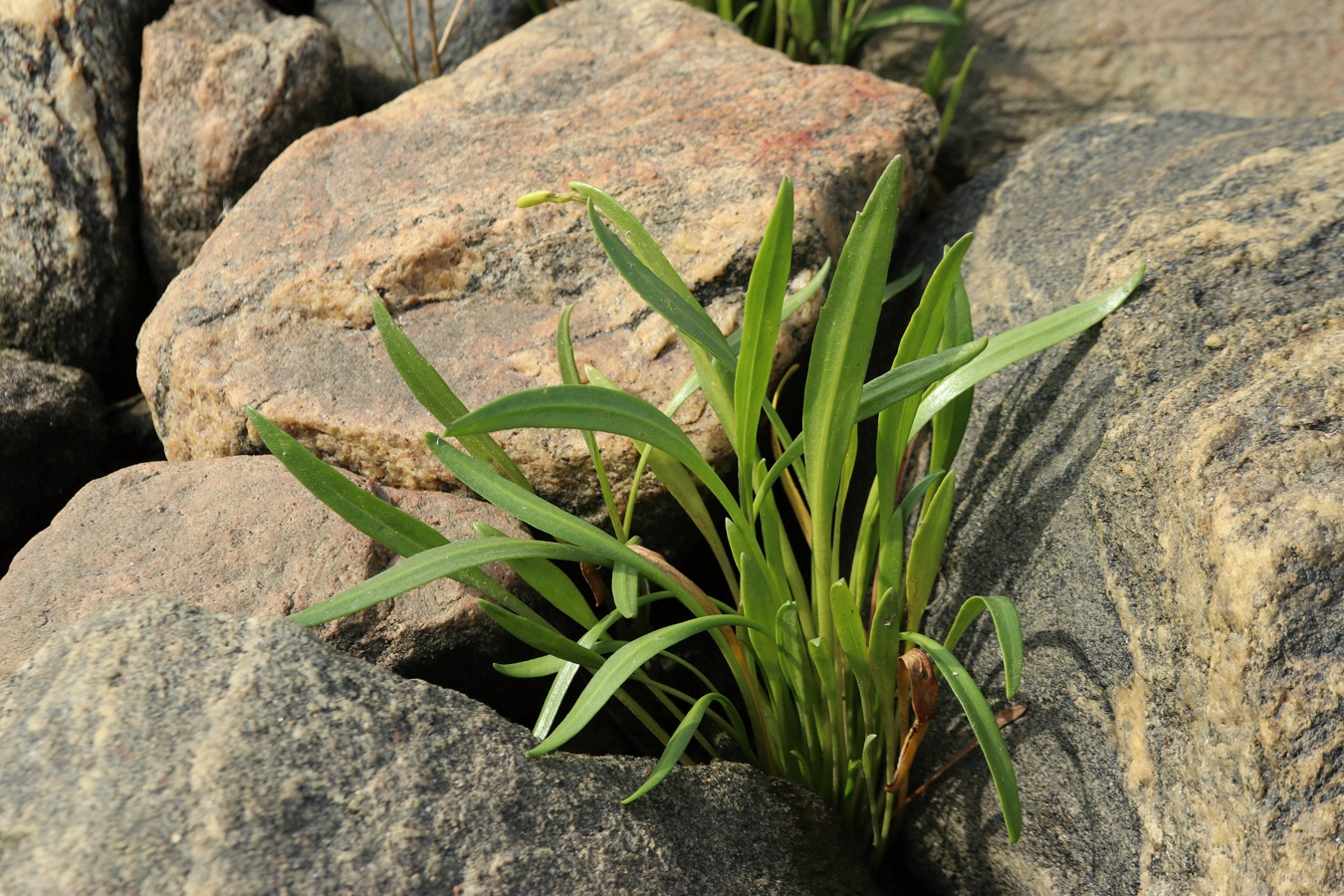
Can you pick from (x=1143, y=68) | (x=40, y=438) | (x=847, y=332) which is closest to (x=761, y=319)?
(x=847, y=332)

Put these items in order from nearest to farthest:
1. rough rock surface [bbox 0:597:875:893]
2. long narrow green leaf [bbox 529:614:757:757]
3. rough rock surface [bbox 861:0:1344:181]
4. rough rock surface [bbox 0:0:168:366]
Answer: rough rock surface [bbox 0:597:875:893]
long narrow green leaf [bbox 529:614:757:757]
rough rock surface [bbox 0:0:168:366]
rough rock surface [bbox 861:0:1344:181]

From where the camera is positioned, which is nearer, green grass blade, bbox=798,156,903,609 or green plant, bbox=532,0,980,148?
green grass blade, bbox=798,156,903,609

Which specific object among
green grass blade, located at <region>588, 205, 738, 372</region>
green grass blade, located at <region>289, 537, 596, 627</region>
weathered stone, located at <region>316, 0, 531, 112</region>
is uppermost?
weathered stone, located at <region>316, 0, 531, 112</region>

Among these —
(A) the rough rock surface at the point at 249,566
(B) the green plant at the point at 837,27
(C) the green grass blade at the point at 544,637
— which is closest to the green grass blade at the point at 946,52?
(B) the green plant at the point at 837,27

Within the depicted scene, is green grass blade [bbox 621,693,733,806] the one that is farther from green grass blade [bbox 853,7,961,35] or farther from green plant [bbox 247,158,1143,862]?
green grass blade [bbox 853,7,961,35]

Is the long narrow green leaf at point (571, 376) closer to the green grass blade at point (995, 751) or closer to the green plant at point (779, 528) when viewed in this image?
the green plant at point (779, 528)

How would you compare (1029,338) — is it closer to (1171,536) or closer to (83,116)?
(1171,536)

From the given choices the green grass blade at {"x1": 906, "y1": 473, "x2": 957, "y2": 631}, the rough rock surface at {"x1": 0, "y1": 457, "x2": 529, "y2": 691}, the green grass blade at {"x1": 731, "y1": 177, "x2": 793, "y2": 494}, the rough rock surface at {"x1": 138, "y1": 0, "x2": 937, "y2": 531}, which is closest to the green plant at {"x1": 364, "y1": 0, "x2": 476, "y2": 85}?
the rough rock surface at {"x1": 138, "y1": 0, "x2": 937, "y2": 531}
